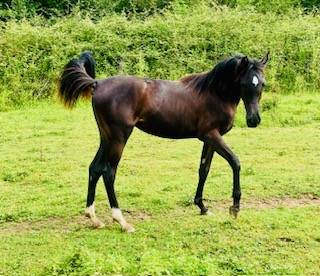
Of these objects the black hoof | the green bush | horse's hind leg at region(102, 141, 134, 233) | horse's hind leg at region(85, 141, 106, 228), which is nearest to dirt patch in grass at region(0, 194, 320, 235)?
horse's hind leg at region(85, 141, 106, 228)

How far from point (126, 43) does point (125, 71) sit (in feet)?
3.18

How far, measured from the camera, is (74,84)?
7.77 m

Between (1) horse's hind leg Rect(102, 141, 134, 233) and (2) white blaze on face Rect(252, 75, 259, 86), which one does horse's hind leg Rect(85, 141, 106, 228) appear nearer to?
(1) horse's hind leg Rect(102, 141, 134, 233)

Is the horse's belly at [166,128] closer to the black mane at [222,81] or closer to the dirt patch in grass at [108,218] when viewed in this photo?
the black mane at [222,81]

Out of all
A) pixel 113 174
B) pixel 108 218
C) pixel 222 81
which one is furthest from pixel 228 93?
pixel 108 218

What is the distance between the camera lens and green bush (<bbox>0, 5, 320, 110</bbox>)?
16.8m

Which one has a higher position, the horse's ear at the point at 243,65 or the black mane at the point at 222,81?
the horse's ear at the point at 243,65

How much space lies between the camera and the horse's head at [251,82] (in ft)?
24.1

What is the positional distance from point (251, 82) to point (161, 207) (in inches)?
83.4

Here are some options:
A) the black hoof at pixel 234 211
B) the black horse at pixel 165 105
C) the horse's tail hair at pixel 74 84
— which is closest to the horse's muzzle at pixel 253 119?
the black horse at pixel 165 105

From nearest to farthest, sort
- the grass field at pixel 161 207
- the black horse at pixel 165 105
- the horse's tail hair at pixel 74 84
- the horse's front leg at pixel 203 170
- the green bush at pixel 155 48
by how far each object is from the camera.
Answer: the grass field at pixel 161 207 < the black horse at pixel 165 105 < the horse's tail hair at pixel 74 84 < the horse's front leg at pixel 203 170 < the green bush at pixel 155 48

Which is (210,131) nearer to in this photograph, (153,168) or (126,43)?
(153,168)

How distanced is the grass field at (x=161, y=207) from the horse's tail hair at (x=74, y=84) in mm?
1510

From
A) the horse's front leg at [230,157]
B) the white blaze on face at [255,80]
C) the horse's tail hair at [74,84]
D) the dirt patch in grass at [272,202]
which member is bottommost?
the dirt patch in grass at [272,202]
